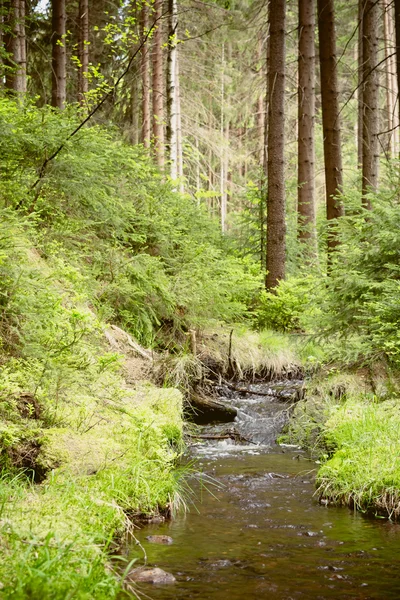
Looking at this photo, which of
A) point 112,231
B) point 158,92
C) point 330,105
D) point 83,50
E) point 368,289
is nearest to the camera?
point 368,289

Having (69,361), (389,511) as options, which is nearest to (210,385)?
(69,361)

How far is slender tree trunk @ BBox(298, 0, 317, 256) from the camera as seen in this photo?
15773 mm

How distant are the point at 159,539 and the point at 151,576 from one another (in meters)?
0.75

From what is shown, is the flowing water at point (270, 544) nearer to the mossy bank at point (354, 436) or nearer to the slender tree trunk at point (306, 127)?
the mossy bank at point (354, 436)

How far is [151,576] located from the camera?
3961mm

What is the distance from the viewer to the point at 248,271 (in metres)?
14.5

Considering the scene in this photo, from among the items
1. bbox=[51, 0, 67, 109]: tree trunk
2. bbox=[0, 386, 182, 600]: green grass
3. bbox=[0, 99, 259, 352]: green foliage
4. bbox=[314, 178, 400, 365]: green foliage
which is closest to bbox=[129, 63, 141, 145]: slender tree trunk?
bbox=[51, 0, 67, 109]: tree trunk

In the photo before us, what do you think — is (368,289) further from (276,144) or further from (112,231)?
(276,144)

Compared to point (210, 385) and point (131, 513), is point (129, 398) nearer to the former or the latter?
point (131, 513)

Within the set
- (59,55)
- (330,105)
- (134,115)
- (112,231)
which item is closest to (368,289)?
(112,231)

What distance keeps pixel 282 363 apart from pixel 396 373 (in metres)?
2.77

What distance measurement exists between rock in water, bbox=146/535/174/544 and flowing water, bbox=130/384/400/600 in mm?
60

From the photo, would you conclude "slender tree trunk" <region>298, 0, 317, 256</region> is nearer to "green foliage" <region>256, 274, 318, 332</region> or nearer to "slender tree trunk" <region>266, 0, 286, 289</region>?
"slender tree trunk" <region>266, 0, 286, 289</region>

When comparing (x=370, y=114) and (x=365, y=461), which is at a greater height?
(x=370, y=114)
